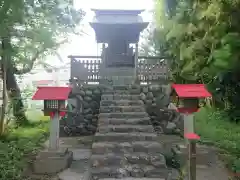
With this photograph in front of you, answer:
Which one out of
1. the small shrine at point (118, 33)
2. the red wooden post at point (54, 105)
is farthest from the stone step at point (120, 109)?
the small shrine at point (118, 33)

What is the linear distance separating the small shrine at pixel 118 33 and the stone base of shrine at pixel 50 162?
7693 millimetres

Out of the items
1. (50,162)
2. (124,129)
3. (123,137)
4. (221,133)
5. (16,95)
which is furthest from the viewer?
(16,95)

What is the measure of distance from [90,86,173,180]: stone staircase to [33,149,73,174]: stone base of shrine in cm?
69

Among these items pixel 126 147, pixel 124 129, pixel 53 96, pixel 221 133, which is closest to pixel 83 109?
pixel 124 129

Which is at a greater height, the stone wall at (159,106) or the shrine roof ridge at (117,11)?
the shrine roof ridge at (117,11)

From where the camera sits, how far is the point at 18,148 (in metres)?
7.55

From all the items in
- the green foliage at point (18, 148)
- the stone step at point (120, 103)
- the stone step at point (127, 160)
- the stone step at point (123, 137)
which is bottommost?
the green foliage at point (18, 148)

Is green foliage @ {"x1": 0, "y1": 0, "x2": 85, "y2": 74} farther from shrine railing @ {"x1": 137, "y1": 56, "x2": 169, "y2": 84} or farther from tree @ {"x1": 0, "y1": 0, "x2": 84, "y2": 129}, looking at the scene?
shrine railing @ {"x1": 137, "y1": 56, "x2": 169, "y2": 84}

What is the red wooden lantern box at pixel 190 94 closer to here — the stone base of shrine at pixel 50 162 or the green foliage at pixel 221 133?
the green foliage at pixel 221 133

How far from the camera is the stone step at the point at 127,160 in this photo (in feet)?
18.6

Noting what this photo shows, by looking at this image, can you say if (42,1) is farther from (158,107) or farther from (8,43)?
(158,107)

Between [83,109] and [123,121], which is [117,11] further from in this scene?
[123,121]

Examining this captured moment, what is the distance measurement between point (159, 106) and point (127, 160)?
187 inches

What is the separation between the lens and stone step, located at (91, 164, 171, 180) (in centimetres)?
544
